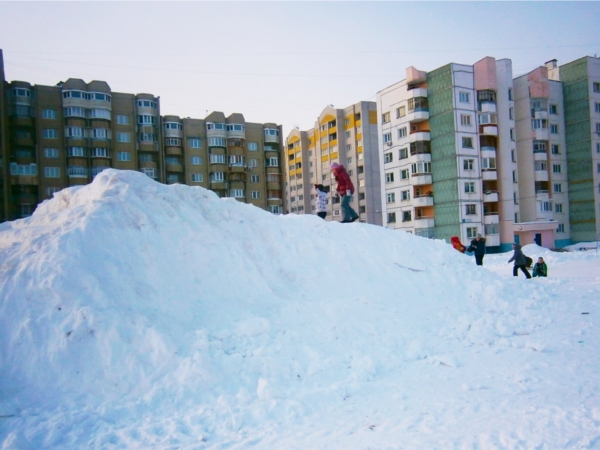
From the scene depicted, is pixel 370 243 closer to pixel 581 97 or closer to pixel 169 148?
pixel 169 148

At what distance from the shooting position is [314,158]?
238 feet

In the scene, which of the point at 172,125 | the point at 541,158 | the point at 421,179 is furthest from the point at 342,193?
the point at 172,125

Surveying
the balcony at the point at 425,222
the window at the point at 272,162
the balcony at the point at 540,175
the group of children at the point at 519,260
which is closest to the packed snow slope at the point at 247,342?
the group of children at the point at 519,260

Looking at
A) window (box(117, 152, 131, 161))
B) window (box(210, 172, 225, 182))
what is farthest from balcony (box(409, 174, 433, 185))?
window (box(117, 152, 131, 161))

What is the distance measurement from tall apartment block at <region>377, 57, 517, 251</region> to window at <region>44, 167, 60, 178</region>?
123 ft

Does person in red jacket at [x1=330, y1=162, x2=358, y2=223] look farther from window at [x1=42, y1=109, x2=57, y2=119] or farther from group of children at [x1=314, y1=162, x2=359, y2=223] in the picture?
window at [x1=42, y1=109, x2=57, y2=119]

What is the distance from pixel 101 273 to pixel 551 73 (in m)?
58.6

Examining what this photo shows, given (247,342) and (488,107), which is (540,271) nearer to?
(247,342)

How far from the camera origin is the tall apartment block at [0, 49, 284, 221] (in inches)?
1720

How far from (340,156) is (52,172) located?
38.8 metres

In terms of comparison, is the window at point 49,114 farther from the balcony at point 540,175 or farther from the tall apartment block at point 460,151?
the balcony at point 540,175

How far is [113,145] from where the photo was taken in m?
48.0

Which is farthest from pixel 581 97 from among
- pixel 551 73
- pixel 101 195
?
pixel 101 195

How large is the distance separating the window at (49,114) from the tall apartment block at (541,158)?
50004 millimetres
